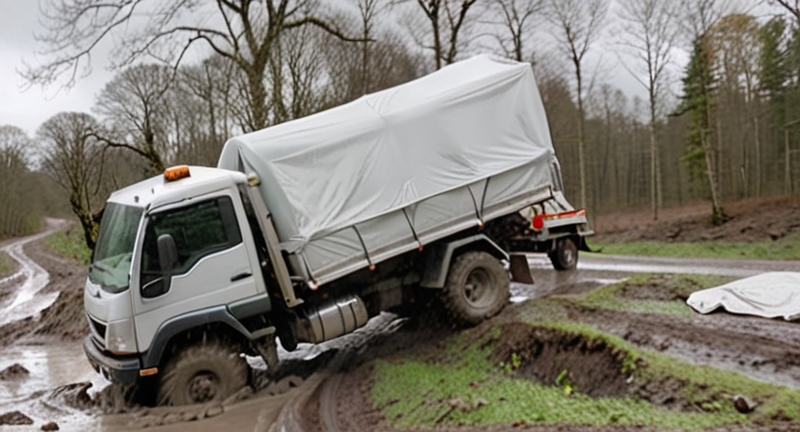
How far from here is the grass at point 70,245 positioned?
2841 cm

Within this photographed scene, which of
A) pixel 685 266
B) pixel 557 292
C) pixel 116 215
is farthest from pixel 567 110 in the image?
pixel 116 215

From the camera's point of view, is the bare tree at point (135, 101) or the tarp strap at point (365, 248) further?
the bare tree at point (135, 101)

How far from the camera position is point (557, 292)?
10438mm

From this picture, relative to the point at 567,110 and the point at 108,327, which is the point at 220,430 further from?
the point at 567,110

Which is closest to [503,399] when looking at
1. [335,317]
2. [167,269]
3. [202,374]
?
[335,317]

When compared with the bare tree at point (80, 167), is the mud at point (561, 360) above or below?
below

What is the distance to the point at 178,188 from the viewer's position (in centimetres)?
719

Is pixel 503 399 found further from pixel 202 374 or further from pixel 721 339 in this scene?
pixel 202 374

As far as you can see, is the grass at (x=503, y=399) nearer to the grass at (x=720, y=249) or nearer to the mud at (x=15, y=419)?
the mud at (x=15, y=419)

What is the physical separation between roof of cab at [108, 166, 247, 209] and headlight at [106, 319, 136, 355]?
1.42 meters

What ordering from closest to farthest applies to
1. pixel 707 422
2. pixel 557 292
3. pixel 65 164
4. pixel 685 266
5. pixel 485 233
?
pixel 707 422 < pixel 485 233 < pixel 557 292 < pixel 685 266 < pixel 65 164

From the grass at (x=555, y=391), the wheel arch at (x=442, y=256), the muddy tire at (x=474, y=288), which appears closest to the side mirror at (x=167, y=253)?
the grass at (x=555, y=391)

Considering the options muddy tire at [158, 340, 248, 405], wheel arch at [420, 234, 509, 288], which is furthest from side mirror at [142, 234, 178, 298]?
wheel arch at [420, 234, 509, 288]

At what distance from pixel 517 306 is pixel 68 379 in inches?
288
